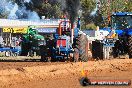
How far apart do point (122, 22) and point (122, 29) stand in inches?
15.0

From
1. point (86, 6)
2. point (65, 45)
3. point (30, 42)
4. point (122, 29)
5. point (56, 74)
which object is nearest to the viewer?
point (56, 74)

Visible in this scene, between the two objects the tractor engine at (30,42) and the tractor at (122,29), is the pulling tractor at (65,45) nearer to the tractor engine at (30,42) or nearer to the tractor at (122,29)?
the tractor at (122,29)

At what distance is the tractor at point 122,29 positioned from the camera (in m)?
22.4

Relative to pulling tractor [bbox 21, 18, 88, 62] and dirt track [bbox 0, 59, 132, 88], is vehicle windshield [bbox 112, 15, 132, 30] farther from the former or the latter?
dirt track [bbox 0, 59, 132, 88]

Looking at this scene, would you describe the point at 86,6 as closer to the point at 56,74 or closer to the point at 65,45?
the point at 65,45

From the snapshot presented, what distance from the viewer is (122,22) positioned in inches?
Answer: 896

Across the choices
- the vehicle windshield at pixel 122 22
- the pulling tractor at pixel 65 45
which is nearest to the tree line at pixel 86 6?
the vehicle windshield at pixel 122 22

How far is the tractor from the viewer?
22.4 meters

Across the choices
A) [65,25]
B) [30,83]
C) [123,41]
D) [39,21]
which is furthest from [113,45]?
[39,21]

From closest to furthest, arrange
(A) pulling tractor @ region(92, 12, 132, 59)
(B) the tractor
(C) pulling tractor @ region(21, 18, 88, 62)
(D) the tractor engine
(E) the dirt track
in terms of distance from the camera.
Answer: (E) the dirt track < (C) pulling tractor @ region(21, 18, 88, 62) < (A) pulling tractor @ region(92, 12, 132, 59) < (B) the tractor < (D) the tractor engine

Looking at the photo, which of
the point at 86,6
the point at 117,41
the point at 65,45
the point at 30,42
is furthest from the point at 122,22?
the point at 86,6

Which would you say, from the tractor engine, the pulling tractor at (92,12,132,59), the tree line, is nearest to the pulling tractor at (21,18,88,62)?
the pulling tractor at (92,12,132,59)

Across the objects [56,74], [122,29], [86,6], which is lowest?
[56,74]

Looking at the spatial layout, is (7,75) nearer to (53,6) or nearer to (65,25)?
(65,25)
